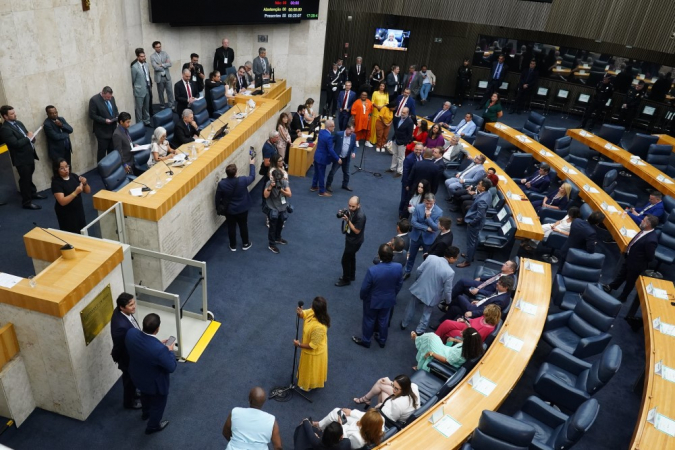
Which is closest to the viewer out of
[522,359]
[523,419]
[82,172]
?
[523,419]

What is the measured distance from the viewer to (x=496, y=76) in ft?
52.2

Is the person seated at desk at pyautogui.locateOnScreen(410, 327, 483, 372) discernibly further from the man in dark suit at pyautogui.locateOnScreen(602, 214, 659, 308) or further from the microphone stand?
the man in dark suit at pyautogui.locateOnScreen(602, 214, 659, 308)

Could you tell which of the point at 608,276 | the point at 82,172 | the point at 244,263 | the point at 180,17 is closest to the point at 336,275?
Result: the point at 244,263

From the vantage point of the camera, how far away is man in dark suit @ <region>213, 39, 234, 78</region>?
13.1 meters

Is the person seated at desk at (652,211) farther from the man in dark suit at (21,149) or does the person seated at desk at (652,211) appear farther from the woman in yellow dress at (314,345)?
the man in dark suit at (21,149)

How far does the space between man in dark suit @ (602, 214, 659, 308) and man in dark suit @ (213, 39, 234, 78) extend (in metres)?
10.1

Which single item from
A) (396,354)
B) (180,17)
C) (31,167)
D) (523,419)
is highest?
(180,17)

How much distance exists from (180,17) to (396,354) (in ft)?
31.3

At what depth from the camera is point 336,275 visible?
7.76 metres

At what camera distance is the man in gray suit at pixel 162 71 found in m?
11.4

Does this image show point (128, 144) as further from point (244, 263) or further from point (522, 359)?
point (522, 359)

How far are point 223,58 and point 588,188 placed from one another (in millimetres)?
9228

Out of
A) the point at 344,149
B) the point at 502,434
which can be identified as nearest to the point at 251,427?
the point at 502,434

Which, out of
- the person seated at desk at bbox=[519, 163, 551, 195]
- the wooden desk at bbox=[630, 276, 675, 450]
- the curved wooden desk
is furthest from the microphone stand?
the person seated at desk at bbox=[519, 163, 551, 195]
